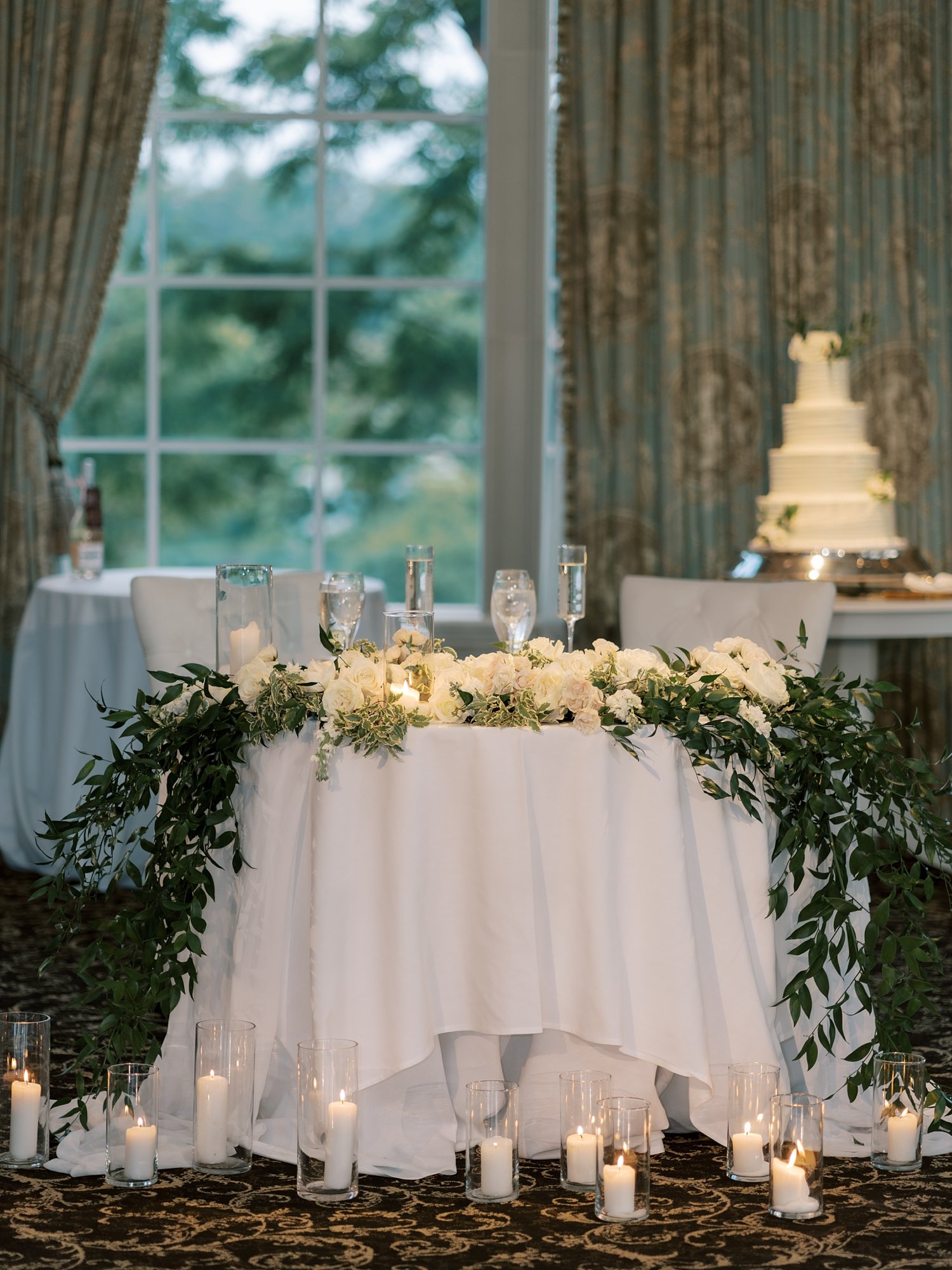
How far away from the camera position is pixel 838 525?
15.5ft

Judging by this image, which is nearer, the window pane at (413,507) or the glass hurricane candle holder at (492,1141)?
the glass hurricane candle holder at (492,1141)

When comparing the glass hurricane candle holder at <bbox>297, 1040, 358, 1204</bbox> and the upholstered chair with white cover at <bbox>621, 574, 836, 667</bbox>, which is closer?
the glass hurricane candle holder at <bbox>297, 1040, 358, 1204</bbox>

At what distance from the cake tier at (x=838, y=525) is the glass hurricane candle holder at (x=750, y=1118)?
2392 millimetres

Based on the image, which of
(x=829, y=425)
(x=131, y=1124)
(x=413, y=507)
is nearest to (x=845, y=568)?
(x=829, y=425)

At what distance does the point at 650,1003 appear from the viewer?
2.62m

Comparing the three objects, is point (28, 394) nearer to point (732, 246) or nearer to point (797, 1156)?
point (732, 246)

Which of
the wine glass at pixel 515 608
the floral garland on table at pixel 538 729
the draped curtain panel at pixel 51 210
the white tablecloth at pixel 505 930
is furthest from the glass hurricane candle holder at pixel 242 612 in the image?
the draped curtain panel at pixel 51 210

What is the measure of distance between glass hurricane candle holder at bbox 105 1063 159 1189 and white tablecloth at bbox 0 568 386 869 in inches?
86.9

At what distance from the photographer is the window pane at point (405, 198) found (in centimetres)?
586

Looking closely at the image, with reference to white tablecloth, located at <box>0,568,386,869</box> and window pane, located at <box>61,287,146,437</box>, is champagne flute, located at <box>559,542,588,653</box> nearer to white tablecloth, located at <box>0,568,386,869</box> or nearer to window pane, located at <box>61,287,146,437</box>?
white tablecloth, located at <box>0,568,386,869</box>

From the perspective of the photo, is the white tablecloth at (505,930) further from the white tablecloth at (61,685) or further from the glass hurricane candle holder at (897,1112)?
the white tablecloth at (61,685)

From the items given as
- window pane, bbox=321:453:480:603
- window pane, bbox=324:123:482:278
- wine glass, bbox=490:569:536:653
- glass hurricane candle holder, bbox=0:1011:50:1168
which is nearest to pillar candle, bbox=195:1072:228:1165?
glass hurricane candle holder, bbox=0:1011:50:1168

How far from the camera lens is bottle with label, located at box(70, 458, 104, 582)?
197 inches

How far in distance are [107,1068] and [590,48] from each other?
13.4 feet
